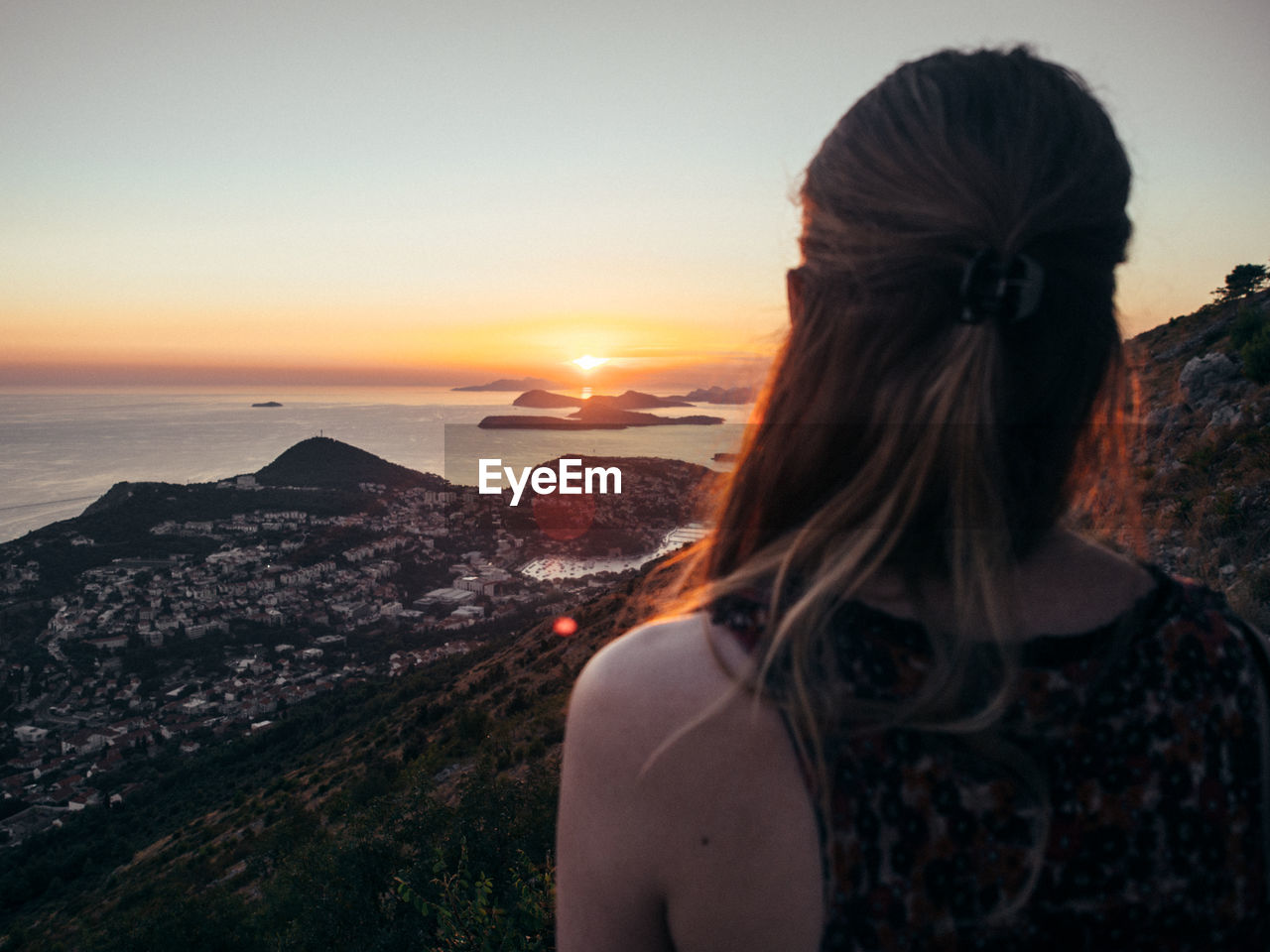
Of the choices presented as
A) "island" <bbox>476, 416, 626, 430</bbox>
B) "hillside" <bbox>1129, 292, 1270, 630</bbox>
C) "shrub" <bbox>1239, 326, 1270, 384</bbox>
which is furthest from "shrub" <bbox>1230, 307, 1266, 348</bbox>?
"island" <bbox>476, 416, 626, 430</bbox>

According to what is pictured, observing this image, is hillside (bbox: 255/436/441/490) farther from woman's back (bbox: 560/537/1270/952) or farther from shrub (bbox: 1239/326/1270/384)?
woman's back (bbox: 560/537/1270/952)

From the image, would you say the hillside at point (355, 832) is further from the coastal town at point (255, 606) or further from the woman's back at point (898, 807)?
the coastal town at point (255, 606)

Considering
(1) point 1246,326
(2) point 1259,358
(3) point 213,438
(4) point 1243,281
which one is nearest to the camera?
(2) point 1259,358

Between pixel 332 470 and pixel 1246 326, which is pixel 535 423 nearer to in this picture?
pixel 332 470

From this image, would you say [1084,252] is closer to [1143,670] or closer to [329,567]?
[1143,670]

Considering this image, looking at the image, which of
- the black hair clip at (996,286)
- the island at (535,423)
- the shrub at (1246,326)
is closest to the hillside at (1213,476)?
the shrub at (1246,326)

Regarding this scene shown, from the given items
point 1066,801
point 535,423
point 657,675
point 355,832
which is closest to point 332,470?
point 535,423

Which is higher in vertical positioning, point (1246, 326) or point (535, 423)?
point (1246, 326)
